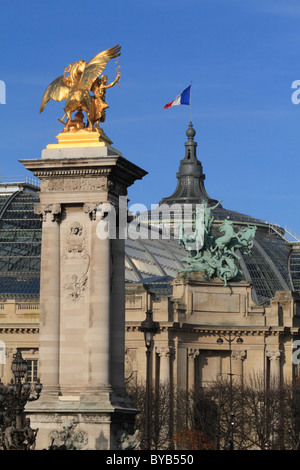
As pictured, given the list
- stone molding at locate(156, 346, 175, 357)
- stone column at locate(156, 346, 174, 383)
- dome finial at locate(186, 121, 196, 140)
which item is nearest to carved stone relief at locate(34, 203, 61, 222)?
stone column at locate(156, 346, 174, 383)

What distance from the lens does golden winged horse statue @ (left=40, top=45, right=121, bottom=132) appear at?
69062mm

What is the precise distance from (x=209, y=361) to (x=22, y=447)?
74.3 m

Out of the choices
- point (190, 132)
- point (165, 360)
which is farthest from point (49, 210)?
point (190, 132)

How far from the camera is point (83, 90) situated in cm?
6912

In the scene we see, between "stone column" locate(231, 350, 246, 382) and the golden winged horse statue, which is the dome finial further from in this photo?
the golden winged horse statue

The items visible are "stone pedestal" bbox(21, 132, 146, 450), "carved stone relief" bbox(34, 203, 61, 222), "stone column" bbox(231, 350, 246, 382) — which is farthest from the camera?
"stone column" bbox(231, 350, 246, 382)

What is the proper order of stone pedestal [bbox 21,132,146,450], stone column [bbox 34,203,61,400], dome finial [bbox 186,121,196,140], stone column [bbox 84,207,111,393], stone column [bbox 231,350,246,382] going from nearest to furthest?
stone pedestal [bbox 21,132,146,450] < stone column [bbox 84,207,111,393] < stone column [bbox 34,203,61,400] < stone column [bbox 231,350,246,382] < dome finial [bbox 186,121,196,140]

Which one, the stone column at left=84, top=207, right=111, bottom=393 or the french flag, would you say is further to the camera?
the french flag

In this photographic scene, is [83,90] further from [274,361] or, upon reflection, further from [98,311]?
[274,361]

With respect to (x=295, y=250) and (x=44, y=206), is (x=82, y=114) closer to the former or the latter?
(x=44, y=206)

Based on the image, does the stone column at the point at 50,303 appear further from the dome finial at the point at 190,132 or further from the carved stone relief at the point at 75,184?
the dome finial at the point at 190,132

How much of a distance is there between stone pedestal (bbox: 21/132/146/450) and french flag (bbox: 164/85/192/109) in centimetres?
6560

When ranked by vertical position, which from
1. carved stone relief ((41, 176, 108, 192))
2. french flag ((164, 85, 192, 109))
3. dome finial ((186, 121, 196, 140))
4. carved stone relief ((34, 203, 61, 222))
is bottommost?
carved stone relief ((34, 203, 61, 222))
